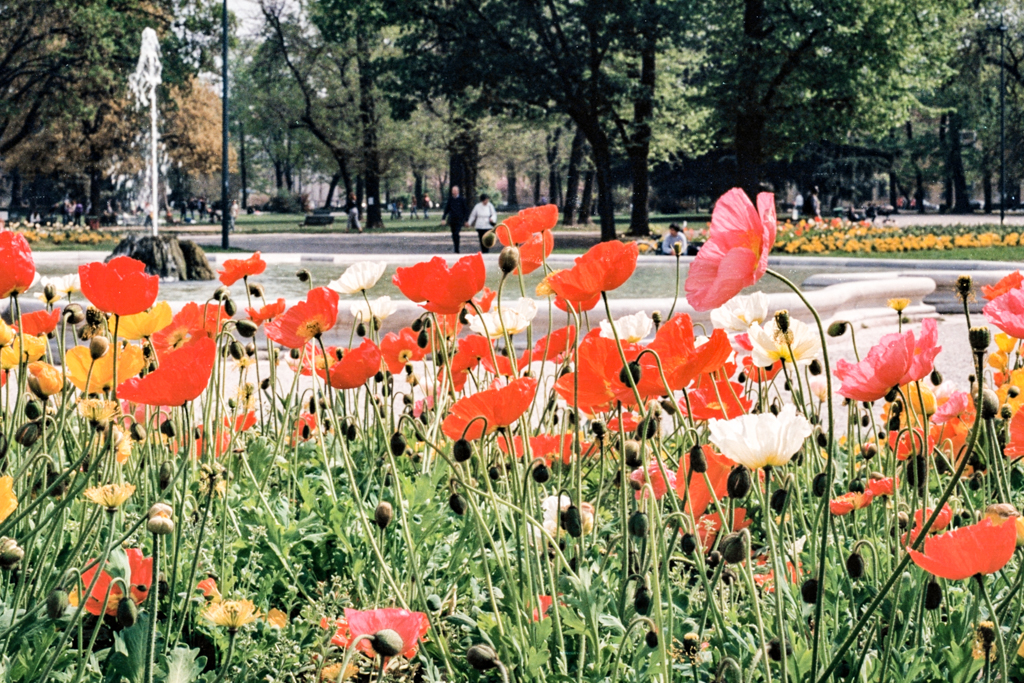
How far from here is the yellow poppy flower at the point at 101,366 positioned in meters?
1.84

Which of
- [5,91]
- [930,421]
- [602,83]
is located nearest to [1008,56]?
[602,83]

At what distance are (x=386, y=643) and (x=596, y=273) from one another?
2.15 ft

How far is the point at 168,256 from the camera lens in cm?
1223

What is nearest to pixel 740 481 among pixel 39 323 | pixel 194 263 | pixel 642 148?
pixel 39 323

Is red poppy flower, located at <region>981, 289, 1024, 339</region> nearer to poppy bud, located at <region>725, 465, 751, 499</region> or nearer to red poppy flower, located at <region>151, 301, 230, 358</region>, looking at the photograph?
poppy bud, located at <region>725, 465, 751, 499</region>

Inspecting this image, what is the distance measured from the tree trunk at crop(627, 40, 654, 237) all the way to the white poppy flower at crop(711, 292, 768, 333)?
24.8 m

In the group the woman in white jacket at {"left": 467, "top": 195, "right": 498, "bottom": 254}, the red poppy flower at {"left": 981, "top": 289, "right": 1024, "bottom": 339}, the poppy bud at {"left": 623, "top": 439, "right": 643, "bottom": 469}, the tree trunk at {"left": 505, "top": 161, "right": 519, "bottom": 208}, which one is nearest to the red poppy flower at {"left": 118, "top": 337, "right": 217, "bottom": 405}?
the poppy bud at {"left": 623, "top": 439, "right": 643, "bottom": 469}

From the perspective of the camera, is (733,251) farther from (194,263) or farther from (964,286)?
(194,263)

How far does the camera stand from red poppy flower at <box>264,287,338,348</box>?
6.33ft

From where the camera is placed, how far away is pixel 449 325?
2707 millimetres

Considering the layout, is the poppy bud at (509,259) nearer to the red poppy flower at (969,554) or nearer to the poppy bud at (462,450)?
the poppy bud at (462,450)

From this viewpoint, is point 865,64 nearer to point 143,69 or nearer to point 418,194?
point 143,69

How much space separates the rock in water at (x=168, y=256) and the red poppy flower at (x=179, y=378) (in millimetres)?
11031

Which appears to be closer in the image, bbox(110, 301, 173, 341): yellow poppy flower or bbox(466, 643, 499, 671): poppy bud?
bbox(466, 643, 499, 671): poppy bud
